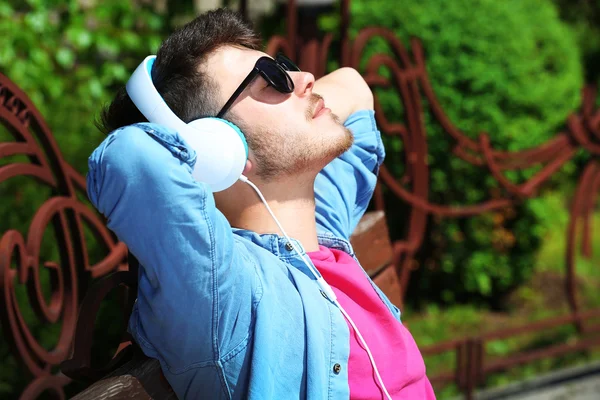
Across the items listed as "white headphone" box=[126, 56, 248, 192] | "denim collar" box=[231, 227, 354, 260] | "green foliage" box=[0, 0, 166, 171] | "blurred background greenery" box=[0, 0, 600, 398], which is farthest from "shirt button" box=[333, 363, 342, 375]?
"blurred background greenery" box=[0, 0, 600, 398]

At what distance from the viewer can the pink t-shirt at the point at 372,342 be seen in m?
2.00

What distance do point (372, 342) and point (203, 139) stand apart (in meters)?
0.62

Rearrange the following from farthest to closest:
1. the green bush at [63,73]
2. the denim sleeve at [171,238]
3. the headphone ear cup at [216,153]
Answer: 1. the green bush at [63,73]
2. the headphone ear cup at [216,153]
3. the denim sleeve at [171,238]

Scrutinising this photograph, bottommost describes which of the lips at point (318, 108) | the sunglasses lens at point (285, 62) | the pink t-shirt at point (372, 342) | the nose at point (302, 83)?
the pink t-shirt at point (372, 342)

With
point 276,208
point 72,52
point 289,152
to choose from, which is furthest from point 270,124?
point 72,52

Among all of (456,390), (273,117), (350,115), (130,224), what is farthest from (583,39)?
(130,224)

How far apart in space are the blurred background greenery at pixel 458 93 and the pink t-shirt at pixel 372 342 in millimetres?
2353

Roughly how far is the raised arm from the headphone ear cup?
536 millimetres

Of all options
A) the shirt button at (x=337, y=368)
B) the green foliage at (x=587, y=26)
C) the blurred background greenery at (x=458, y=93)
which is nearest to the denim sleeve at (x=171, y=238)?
the shirt button at (x=337, y=368)

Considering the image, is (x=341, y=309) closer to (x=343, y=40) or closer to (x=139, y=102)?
(x=139, y=102)

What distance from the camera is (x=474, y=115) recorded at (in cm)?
512

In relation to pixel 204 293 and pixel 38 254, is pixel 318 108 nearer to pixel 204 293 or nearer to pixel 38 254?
pixel 204 293

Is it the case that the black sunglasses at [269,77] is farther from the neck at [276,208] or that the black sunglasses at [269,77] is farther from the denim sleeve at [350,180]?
the denim sleeve at [350,180]

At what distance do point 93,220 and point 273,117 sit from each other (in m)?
0.81
